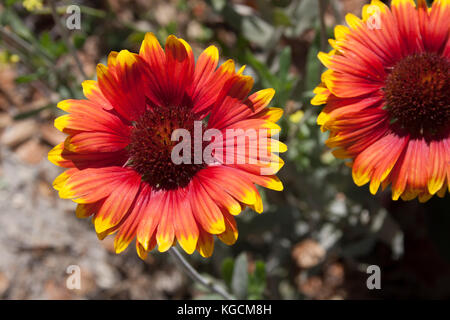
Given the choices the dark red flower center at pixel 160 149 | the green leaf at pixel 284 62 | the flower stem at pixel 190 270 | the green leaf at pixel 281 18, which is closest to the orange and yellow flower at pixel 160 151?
the dark red flower center at pixel 160 149

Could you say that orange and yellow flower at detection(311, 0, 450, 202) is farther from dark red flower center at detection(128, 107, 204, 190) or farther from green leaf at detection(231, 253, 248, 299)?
green leaf at detection(231, 253, 248, 299)

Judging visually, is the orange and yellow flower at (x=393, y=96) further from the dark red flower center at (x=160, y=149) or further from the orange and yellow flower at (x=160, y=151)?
the dark red flower center at (x=160, y=149)

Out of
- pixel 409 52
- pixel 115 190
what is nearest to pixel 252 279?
pixel 115 190

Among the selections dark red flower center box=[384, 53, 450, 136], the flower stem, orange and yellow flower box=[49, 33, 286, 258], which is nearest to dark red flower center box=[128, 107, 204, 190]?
orange and yellow flower box=[49, 33, 286, 258]

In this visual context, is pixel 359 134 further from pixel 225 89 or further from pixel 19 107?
pixel 19 107

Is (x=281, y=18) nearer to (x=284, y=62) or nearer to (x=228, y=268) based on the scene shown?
(x=284, y=62)
